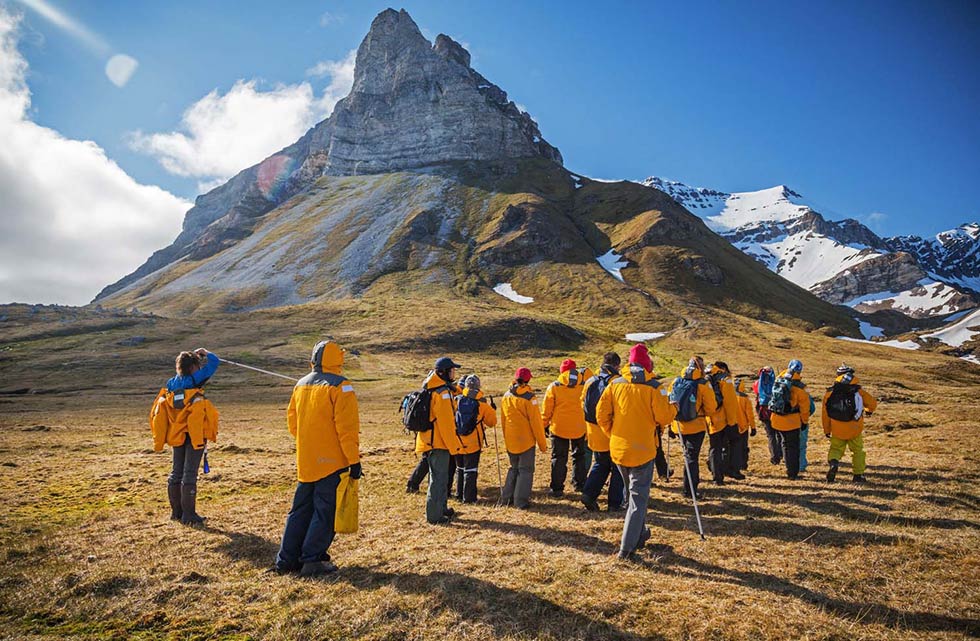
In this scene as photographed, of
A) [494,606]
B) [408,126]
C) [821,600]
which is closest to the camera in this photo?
[494,606]

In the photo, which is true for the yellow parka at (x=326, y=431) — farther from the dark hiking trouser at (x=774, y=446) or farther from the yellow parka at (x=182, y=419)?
the dark hiking trouser at (x=774, y=446)

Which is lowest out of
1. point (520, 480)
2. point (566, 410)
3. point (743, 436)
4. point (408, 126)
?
point (520, 480)

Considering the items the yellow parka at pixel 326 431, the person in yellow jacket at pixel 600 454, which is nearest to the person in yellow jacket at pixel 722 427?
the person in yellow jacket at pixel 600 454

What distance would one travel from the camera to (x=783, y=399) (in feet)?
44.6

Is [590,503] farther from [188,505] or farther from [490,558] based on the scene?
[188,505]

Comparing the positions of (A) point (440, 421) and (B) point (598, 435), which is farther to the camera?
(B) point (598, 435)

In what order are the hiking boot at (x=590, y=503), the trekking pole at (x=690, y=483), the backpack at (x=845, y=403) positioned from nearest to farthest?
the trekking pole at (x=690, y=483) → the hiking boot at (x=590, y=503) → the backpack at (x=845, y=403)

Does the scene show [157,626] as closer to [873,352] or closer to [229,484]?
[229,484]

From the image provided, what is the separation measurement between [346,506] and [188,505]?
4628 millimetres

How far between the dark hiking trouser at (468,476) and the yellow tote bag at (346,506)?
4.72 m

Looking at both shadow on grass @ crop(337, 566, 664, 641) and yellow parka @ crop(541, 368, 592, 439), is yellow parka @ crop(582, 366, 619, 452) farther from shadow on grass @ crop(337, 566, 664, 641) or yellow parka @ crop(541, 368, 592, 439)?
shadow on grass @ crop(337, 566, 664, 641)

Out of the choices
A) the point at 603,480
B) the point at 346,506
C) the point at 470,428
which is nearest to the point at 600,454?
the point at 603,480

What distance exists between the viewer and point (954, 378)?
59.7 meters

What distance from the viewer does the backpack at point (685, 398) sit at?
33.7 feet
